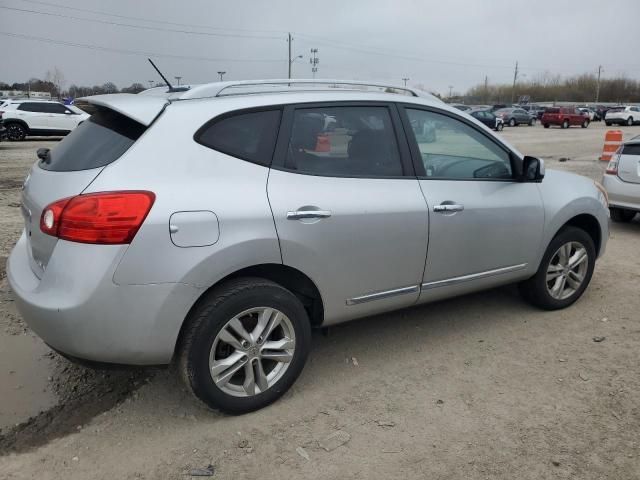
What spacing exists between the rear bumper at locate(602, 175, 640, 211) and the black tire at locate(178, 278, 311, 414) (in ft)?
19.6

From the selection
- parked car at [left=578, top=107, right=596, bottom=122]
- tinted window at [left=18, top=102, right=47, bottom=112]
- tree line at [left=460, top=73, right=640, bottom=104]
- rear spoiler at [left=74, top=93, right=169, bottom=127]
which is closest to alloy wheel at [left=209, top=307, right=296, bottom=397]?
rear spoiler at [left=74, top=93, right=169, bottom=127]

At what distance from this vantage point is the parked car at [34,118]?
68.5 feet

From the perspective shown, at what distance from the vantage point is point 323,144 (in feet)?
10.3

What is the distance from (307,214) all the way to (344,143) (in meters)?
0.60

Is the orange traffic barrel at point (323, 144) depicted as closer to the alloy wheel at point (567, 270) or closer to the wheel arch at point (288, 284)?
the wheel arch at point (288, 284)

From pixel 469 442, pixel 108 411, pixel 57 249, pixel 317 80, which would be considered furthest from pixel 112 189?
pixel 469 442

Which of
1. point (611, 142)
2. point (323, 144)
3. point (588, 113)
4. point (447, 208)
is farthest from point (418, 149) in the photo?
Result: point (588, 113)

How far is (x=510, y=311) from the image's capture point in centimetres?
445

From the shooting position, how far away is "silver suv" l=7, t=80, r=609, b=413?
2.51 metres

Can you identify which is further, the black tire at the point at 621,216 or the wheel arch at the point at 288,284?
the black tire at the point at 621,216

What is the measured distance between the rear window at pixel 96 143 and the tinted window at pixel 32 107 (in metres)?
20.9

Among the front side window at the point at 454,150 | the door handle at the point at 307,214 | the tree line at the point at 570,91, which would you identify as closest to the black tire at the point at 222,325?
the door handle at the point at 307,214

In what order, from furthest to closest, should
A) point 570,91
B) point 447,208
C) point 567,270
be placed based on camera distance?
point 570,91 < point 567,270 < point 447,208

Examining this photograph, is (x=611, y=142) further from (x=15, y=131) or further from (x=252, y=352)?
(x=15, y=131)
